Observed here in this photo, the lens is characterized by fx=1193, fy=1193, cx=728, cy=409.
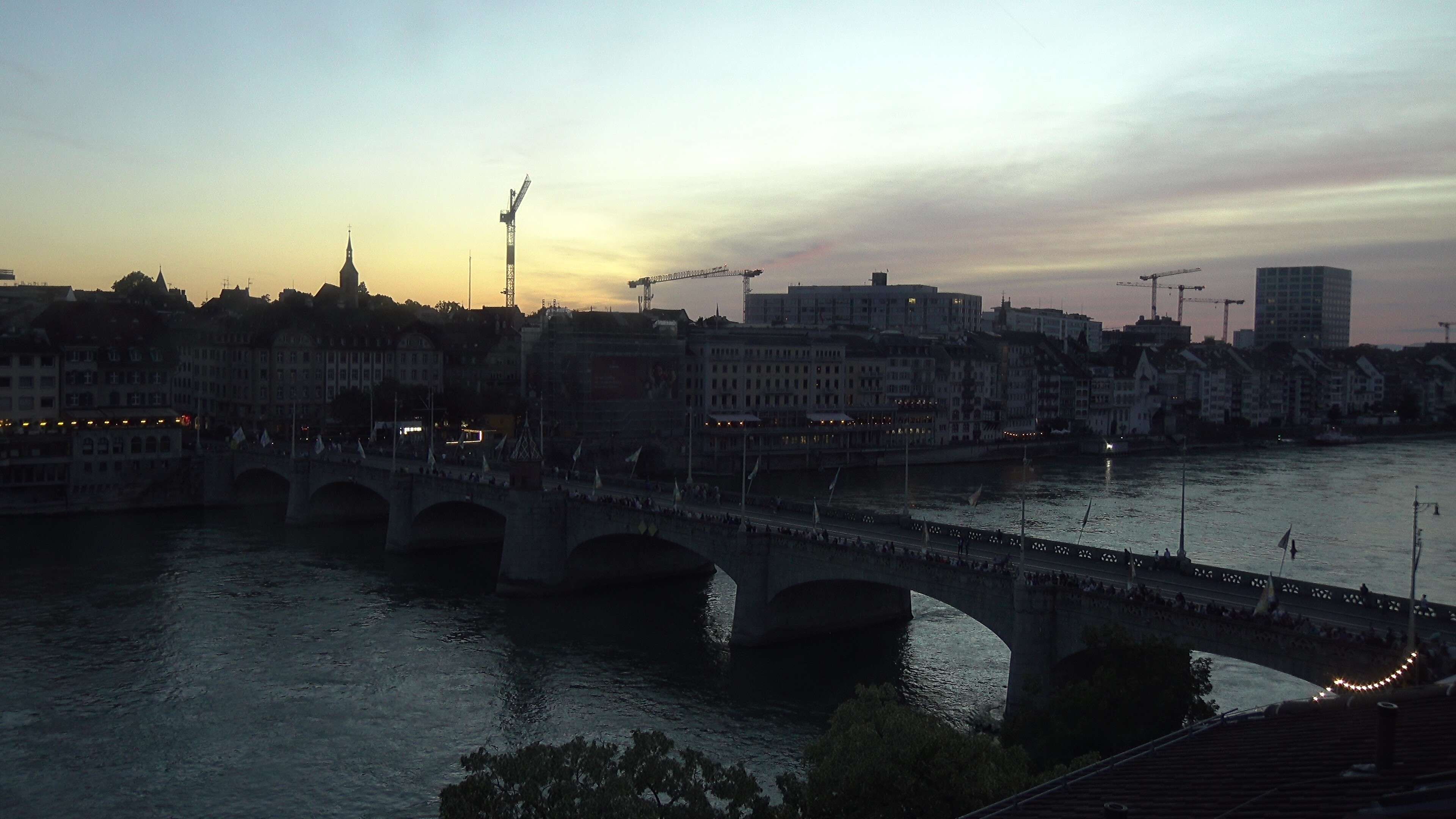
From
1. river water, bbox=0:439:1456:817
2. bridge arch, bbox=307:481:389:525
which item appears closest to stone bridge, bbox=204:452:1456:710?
bridge arch, bbox=307:481:389:525

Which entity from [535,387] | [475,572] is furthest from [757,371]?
[475,572]

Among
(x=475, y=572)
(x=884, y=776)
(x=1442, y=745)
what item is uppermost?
(x=1442, y=745)

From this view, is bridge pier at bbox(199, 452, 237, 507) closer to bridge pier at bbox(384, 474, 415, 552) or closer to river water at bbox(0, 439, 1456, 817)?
river water at bbox(0, 439, 1456, 817)

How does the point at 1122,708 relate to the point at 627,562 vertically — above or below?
above

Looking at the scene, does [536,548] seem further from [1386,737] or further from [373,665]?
Result: [1386,737]

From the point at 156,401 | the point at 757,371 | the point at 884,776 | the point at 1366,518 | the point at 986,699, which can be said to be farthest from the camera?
the point at 757,371

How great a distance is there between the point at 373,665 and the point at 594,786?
24.6 metres

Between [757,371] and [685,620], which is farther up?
[757,371]

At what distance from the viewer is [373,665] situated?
42.7 meters

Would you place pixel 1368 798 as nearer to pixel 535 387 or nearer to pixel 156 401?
pixel 156 401

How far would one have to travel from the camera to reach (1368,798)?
9.29m

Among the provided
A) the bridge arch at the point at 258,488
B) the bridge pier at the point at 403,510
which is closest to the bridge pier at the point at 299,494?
the bridge arch at the point at 258,488

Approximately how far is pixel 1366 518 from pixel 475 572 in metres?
58.0

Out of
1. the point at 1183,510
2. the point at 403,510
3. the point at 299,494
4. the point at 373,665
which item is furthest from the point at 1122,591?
the point at 299,494
